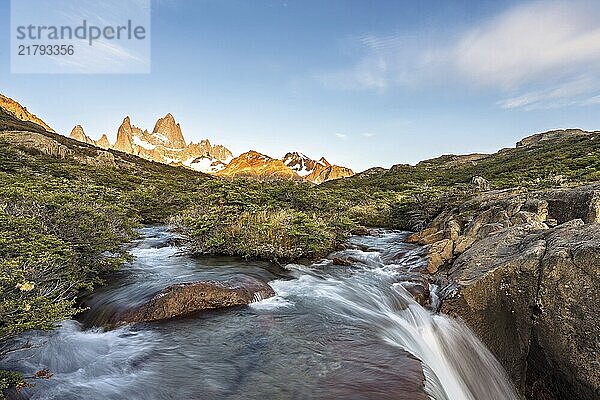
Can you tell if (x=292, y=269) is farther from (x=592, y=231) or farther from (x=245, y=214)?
(x=592, y=231)

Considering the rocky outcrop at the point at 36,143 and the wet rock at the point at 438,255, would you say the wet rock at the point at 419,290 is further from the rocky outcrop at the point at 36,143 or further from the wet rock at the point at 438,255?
the rocky outcrop at the point at 36,143

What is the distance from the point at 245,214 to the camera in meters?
12.8

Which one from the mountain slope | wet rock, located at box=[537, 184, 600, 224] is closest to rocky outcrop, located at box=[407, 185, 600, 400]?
wet rock, located at box=[537, 184, 600, 224]

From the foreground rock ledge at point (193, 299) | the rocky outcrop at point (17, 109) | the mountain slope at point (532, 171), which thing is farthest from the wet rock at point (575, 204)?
the rocky outcrop at point (17, 109)

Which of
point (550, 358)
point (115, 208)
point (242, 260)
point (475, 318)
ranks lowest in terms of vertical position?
point (550, 358)

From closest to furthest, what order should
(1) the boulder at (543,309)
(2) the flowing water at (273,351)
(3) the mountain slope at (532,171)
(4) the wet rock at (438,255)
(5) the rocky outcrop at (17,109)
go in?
(2) the flowing water at (273,351), (1) the boulder at (543,309), (4) the wet rock at (438,255), (3) the mountain slope at (532,171), (5) the rocky outcrop at (17,109)

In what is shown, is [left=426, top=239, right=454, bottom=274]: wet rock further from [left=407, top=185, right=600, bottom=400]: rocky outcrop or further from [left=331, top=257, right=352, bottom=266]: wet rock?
[left=331, top=257, right=352, bottom=266]: wet rock

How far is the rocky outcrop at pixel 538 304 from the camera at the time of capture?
6402mm

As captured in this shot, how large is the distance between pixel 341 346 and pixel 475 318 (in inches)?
137

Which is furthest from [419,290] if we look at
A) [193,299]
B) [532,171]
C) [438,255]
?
[532,171]

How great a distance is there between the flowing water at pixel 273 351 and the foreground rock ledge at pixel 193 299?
248 millimetres

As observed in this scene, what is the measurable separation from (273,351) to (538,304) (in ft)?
17.0

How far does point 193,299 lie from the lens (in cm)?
752

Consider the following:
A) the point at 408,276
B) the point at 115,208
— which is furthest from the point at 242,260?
the point at 408,276
